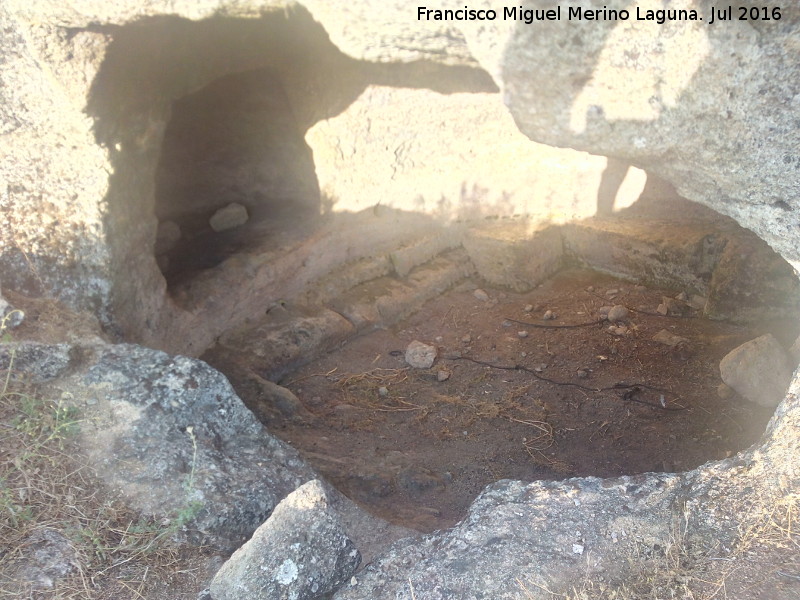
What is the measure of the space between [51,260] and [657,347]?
3701 mm

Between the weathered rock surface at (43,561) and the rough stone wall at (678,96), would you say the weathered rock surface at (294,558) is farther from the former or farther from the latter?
the rough stone wall at (678,96)

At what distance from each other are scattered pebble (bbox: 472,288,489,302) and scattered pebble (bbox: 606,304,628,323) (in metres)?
1.01

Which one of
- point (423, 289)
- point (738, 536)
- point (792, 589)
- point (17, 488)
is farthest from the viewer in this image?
point (423, 289)

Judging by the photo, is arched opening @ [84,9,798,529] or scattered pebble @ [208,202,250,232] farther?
scattered pebble @ [208,202,250,232]

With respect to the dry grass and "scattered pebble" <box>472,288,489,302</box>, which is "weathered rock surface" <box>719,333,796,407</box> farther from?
the dry grass

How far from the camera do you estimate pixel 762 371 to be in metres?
3.64

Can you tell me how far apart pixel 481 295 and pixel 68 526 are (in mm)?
3763

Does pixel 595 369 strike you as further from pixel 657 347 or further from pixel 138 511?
pixel 138 511

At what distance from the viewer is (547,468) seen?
3623 millimetres

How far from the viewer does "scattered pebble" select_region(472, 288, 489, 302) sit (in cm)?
546

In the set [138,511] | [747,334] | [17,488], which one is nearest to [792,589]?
[138,511]

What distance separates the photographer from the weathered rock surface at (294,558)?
2.02 m

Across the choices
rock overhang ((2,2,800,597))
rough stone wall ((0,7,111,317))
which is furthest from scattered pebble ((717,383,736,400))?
rough stone wall ((0,7,111,317))

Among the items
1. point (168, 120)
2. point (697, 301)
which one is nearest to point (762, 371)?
point (697, 301)
